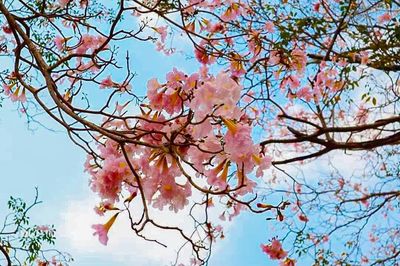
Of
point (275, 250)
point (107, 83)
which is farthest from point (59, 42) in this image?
point (275, 250)

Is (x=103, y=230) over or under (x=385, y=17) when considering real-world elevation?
under

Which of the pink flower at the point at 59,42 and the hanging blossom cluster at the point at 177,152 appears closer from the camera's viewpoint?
the hanging blossom cluster at the point at 177,152

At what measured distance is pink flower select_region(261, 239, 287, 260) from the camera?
9.14ft

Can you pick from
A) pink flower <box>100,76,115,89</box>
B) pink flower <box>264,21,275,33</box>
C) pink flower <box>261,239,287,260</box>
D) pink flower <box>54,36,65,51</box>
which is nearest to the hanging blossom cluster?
pink flower <box>100,76,115,89</box>

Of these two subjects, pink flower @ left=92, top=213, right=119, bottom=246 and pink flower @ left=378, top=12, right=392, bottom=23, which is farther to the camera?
pink flower @ left=378, top=12, right=392, bottom=23

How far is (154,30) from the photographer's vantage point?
7.91ft

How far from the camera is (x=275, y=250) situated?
9.17ft

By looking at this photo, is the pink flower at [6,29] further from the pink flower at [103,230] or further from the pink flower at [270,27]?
the pink flower at [103,230]

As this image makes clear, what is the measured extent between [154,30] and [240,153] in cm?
136

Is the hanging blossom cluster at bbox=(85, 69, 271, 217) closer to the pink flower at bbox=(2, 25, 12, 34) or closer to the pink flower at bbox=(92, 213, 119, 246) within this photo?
the pink flower at bbox=(92, 213, 119, 246)

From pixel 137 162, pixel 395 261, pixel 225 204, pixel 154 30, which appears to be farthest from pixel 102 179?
pixel 395 261

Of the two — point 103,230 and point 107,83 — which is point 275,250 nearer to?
point 107,83

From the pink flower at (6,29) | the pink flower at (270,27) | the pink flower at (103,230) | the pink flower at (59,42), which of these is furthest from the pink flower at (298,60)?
the pink flower at (103,230)

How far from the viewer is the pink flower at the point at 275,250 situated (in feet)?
9.14
